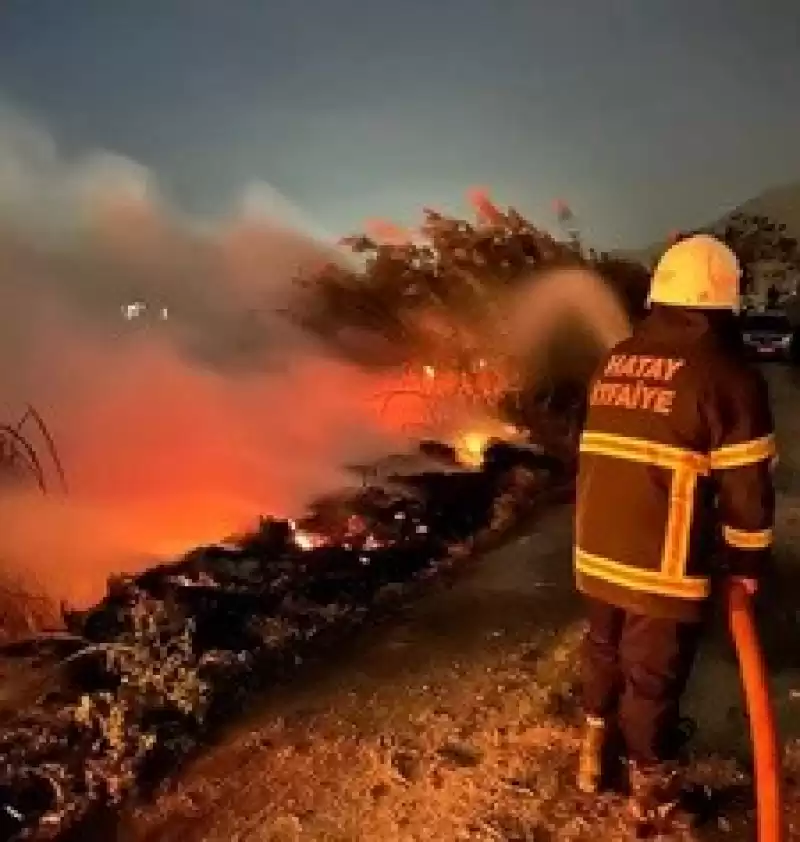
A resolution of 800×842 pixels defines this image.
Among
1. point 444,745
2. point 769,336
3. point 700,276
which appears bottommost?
point 444,745

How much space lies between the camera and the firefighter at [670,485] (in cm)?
322

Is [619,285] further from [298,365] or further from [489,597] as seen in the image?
[489,597]

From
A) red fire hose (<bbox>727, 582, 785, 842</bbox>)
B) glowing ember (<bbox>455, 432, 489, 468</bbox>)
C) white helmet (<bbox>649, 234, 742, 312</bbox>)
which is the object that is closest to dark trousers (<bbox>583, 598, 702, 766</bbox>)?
red fire hose (<bbox>727, 582, 785, 842</bbox>)

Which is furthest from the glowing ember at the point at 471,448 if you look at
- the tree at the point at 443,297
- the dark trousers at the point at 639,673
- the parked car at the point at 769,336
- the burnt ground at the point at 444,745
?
the parked car at the point at 769,336

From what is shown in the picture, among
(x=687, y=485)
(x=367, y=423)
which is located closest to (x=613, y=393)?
(x=687, y=485)

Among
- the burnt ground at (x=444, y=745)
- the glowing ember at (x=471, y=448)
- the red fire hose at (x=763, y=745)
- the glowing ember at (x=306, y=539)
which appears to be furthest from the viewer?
the glowing ember at (x=471, y=448)

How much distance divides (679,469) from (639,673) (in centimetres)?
71

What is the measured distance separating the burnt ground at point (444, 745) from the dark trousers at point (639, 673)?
0.93ft

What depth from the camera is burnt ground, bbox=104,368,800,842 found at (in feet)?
11.6

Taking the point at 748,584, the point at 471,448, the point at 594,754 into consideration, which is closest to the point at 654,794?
the point at 594,754

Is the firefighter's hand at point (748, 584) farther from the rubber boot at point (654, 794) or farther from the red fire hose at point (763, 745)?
the rubber boot at point (654, 794)

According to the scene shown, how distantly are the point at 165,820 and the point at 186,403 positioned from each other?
Answer: 6.63 metres

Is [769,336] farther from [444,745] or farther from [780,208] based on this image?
[444,745]

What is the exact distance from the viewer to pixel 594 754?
367cm
